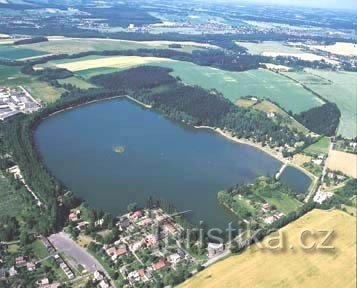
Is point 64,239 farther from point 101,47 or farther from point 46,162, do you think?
point 101,47

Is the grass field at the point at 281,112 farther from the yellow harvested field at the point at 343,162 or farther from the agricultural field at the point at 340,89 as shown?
the yellow harvested field at the point at 343,162

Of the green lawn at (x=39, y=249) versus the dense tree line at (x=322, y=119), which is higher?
the dense tree line at (x=322, y=119)

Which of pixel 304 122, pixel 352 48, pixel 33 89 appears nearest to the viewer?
pixel 304 122

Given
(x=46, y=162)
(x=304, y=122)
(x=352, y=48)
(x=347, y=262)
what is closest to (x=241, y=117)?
(x=304, y=122)

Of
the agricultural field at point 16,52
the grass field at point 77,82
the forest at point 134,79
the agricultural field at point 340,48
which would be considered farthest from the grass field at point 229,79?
the agricultural field at point 340,48

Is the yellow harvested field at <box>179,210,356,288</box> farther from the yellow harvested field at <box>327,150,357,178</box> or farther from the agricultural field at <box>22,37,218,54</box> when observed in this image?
the agricultural field at <box>22,37,218,54</box>

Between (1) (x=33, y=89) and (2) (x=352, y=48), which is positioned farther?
(2) (x=352, y=48)

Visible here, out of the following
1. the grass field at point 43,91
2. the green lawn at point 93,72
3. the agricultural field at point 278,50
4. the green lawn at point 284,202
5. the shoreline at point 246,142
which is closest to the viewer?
the green lawn at point 284,202

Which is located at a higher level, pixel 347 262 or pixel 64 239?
pixel 347 262
